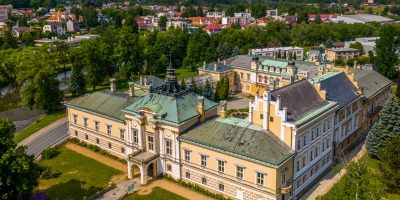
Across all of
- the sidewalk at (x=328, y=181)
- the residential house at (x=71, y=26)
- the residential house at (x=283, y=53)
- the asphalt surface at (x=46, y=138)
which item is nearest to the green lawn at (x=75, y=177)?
the asphalt surface at (x=46, y=138)

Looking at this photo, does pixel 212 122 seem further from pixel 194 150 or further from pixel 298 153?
pixel 298 153

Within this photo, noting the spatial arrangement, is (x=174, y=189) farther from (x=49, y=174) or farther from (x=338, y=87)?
(x=338, y=87)

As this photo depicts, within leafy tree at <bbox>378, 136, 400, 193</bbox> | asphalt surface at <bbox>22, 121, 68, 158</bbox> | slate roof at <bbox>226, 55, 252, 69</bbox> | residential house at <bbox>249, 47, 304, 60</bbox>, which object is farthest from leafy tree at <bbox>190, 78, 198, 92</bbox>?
residential house at <bbox>249, 47, 304, 60</bbox>

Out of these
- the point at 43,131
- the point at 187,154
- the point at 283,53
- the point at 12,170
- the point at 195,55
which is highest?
the point at 195,55

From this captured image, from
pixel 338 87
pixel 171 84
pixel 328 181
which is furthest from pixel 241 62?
pixel 328 181

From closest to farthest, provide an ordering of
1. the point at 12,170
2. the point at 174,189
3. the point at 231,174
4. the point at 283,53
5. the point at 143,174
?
the point at 12,170, the point at 231,174, the point at 174,189, the point at 143,174, the point at 283,53

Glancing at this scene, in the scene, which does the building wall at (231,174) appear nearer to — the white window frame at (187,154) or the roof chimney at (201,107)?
the white window frame at (187,154)
